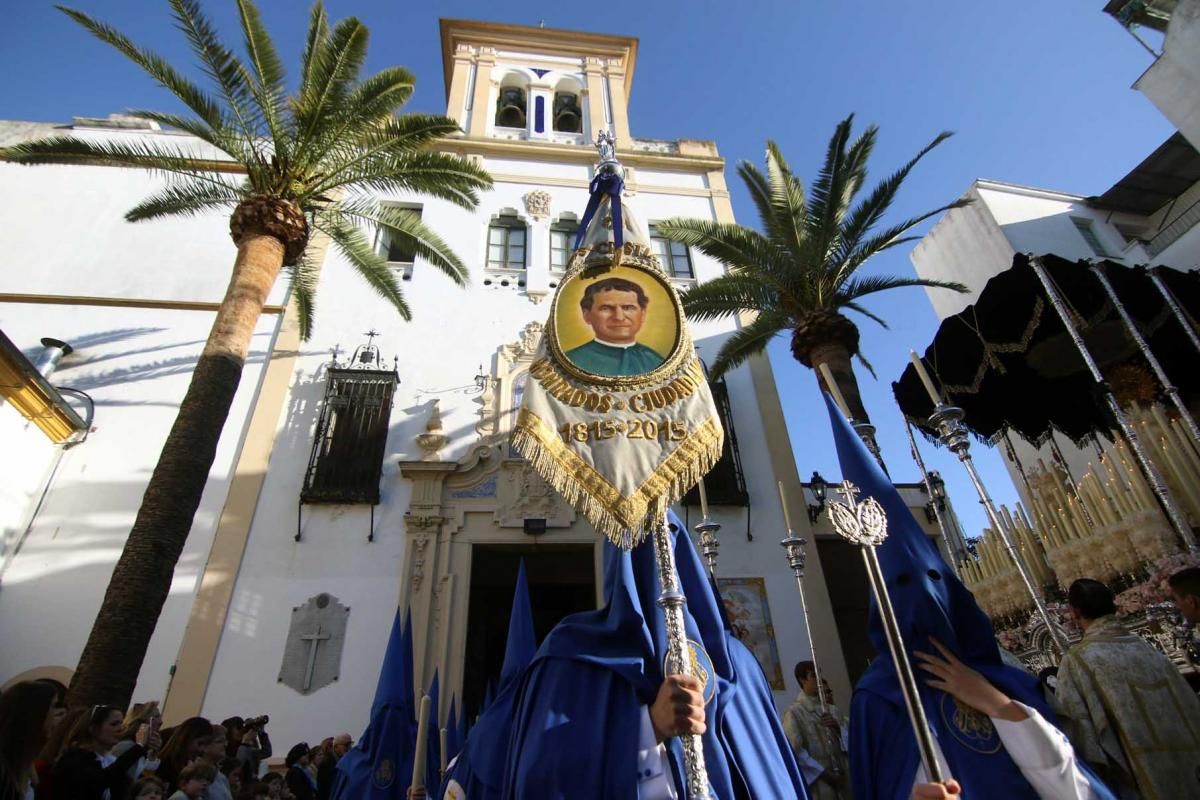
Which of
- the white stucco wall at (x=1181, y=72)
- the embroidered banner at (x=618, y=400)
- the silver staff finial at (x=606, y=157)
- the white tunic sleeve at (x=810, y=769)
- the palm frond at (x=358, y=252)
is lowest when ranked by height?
the white tunic sleeve at (x=810, y=769)

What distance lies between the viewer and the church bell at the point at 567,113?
18.6 meters

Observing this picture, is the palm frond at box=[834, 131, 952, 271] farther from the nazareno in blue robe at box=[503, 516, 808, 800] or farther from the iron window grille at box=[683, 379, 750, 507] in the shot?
the nazareno in blue robe at box=[503, 516, 808, 800]

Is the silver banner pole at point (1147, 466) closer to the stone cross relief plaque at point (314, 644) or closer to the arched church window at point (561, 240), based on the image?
the arched church window at point (561, 240)

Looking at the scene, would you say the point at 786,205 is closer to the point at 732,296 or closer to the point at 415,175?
the point at 732,296

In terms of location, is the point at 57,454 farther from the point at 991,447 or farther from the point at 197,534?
the point at 991,447

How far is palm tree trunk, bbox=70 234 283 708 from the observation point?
Result: 5.87 m

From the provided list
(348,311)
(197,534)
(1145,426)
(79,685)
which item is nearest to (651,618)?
(79,685)

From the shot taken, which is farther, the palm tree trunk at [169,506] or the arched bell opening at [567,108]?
the arched bell opening at [567,108]

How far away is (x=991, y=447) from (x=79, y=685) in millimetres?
14131

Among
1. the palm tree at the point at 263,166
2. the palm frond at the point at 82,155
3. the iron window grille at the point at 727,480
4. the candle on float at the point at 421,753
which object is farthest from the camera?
the iron window grille at the point at 727,480

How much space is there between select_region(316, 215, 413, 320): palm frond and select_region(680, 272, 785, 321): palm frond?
4.99 metres

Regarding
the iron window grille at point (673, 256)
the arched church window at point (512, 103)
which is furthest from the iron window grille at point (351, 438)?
the arched church window at point (512, 103)

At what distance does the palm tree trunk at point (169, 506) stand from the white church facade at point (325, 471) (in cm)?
267

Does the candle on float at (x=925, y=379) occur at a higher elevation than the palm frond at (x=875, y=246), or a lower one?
lower
